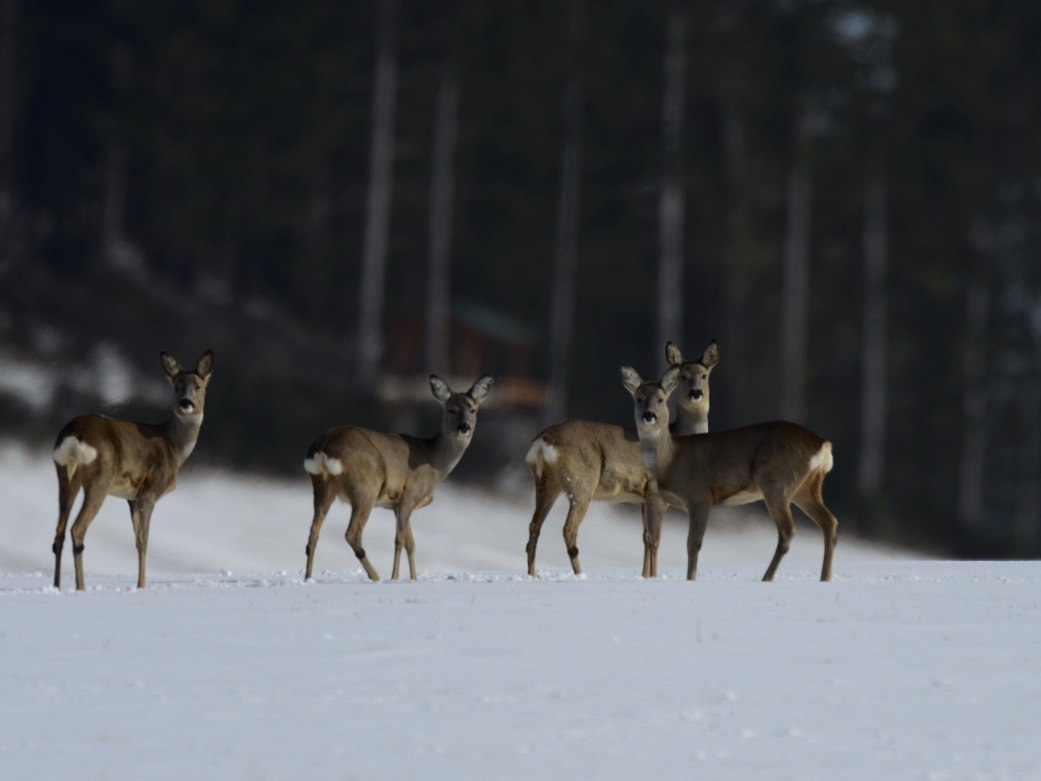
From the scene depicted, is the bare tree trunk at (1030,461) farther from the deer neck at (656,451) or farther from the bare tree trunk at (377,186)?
the deer neck at (656,451)

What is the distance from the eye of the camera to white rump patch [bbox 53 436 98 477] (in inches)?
527

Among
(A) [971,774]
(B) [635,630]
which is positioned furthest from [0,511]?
(A) [971,774]

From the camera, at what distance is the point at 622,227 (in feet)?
147

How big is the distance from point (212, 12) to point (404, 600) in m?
31.9

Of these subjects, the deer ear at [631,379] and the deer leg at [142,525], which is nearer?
the deer leg at [142,525]

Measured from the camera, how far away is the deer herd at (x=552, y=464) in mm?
13555

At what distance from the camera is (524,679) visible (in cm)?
898

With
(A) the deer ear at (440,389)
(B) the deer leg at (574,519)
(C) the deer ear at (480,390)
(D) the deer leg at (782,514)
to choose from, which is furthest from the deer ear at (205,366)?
(D) the deer leg at (782,514)

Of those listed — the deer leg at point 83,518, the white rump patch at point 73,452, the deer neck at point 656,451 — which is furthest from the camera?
the deer neck at point 656,451

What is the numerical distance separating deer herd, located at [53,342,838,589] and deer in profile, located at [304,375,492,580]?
0.01 metres

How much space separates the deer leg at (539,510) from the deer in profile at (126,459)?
297cm

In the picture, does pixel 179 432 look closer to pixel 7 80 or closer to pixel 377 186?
pixel 377 186

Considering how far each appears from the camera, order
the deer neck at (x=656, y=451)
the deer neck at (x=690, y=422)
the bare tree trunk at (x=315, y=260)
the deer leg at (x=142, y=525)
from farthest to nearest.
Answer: the bare tree trunk at (x=315, y=260)
the deer neck at (x=690, y=422)
the deer neck at (x=656, y=451)
the deer leg at (x=142, y=525)

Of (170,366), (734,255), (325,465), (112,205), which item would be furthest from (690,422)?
(112,205)
